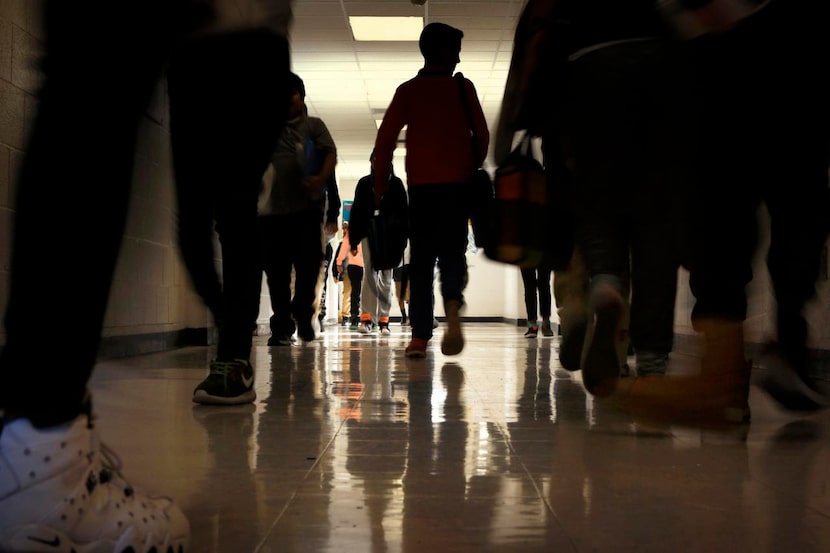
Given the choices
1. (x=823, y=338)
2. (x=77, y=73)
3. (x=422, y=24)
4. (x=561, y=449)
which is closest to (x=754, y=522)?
(x=561, y=449)

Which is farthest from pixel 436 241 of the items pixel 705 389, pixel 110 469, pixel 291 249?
pixel 110 469

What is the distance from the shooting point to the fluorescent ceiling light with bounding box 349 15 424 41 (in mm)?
8414

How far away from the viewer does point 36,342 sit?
806mm

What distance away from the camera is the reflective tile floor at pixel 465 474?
1.00 meters

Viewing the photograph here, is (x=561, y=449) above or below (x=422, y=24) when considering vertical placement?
below

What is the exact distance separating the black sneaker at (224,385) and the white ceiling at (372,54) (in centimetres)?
597

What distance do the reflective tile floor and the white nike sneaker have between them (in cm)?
15

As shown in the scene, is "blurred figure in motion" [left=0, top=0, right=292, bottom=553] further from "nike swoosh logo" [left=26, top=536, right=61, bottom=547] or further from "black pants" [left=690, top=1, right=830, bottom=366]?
"black pants" [left=690, top=1, right=830, bottom=366]

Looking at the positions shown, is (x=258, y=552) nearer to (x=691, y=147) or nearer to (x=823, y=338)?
(x=691, y=147)

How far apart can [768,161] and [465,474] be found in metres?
1.21

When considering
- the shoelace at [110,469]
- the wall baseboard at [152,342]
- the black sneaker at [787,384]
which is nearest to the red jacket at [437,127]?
the wall baseboard at [152,342]

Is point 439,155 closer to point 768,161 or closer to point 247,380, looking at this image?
point 247,380

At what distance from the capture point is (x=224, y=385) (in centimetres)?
222

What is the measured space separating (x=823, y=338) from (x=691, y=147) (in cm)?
202
